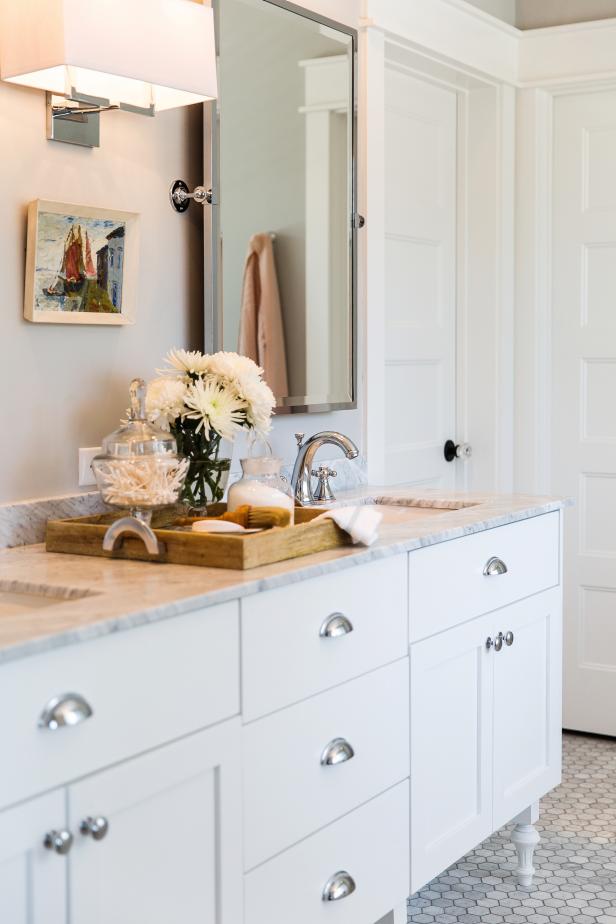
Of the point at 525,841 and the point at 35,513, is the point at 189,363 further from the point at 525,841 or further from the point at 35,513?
the point at 525,841

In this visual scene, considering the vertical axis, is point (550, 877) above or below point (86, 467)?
below

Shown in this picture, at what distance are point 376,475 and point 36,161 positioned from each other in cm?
129

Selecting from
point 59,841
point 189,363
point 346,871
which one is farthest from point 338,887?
point 189,363

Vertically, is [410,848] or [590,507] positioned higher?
[590,507]

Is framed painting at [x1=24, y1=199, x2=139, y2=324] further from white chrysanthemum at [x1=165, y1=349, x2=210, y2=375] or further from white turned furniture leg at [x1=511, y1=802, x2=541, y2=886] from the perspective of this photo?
white turned furniture leg at [x1=511, y1=802, x2=541, y2=886]

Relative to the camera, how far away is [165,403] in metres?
2.03

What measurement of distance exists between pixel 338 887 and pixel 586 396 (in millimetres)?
2137

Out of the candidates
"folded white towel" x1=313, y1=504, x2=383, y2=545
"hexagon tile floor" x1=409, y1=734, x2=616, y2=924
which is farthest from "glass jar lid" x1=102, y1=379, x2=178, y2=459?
"hexagon tile floor" x1=409, y1=734, x2=616, y2=924

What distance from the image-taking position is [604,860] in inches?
107

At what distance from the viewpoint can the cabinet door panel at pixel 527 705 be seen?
2.44 m

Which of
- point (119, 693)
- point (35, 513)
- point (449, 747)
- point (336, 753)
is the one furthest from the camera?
point (449, 747)

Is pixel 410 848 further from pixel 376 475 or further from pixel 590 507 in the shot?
pixel 590 507

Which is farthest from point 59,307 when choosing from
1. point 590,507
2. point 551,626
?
point 590,507

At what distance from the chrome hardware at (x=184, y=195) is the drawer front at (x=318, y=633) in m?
0.83
